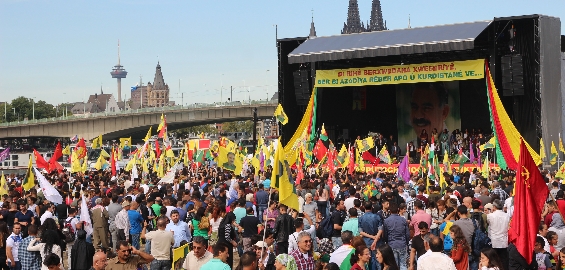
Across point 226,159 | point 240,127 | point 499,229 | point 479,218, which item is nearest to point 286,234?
point 479,218

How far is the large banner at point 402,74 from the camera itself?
32.7 meters

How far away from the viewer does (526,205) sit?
9.55 metres

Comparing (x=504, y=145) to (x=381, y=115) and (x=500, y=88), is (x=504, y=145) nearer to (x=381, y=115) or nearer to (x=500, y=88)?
(x=500, y=88)

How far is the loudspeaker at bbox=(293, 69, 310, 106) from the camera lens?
36406 millimetres

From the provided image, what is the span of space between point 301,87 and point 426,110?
21.4 ft

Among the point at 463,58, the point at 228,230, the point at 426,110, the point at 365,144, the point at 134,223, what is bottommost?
the point at 134,223

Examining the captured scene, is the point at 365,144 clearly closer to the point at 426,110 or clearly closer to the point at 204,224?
the point at 426,110

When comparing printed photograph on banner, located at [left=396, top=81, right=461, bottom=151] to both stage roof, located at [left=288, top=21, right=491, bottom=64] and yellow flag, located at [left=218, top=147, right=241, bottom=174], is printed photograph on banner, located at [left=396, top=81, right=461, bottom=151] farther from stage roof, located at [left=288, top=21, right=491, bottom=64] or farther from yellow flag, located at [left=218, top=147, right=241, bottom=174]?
yellow flag, located at [left=218, top=147, right=241, bottom=174]

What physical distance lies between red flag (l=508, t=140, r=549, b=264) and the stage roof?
2158 cm

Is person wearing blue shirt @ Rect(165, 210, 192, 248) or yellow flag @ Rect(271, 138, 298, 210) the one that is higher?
yellow flag @ Rect(271, 138, 298, 210)

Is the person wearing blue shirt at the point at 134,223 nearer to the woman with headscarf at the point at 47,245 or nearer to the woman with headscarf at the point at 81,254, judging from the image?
the woman with headscarf at the point at 47,245

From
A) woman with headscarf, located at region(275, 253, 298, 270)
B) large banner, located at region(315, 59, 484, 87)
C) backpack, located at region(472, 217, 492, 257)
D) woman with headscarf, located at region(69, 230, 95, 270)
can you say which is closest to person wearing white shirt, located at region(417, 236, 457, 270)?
woman with headscarf, located at region(275, 253, 298, 270)

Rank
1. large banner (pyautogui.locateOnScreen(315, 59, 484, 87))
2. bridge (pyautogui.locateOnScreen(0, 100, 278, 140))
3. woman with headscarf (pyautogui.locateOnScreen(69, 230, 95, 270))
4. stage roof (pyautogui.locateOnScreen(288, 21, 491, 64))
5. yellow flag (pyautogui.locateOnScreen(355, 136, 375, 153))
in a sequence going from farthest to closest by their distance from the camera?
1. bridge (pyautogui.locateOnScreen(0, 100, 278, 140))
2. large banner (pyautogui.locateOnScreen(315, 59, 484, 87))
3. stage roof (pyautogui.locateOnScreen(288, 21, 491, 64))
4. yellow flag (pyautogui.locateOnScreen(355, 136, 375, 153))
5. woman with headscarf (pyautogui.locateOnScreen(69, 230, 95, 270))

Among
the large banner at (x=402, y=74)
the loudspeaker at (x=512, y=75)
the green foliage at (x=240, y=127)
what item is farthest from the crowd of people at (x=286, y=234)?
the green foliage at (x=240, y=127)
